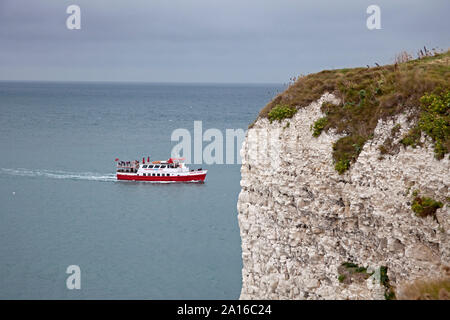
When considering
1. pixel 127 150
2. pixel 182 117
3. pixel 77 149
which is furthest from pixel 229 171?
pixel 182 117

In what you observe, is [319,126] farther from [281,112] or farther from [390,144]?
[390,144]

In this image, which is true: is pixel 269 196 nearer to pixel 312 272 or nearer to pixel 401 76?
pixel 312 272

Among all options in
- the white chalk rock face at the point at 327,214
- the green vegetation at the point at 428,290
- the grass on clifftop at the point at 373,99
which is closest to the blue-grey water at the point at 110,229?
the white chalk rock face at the point at 327,214

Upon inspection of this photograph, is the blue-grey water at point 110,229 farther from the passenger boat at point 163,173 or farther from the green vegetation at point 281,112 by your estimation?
the green vegetation at point 281,112

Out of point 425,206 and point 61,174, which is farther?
point 61,174

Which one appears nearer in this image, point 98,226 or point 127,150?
point 98,226

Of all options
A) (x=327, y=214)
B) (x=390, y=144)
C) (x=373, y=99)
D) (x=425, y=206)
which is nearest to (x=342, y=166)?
(x=327, y=214)

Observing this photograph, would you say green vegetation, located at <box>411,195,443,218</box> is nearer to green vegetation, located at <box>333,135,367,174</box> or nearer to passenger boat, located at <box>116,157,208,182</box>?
green vegetation, located at <box>333,135,367,174</box>
